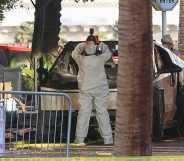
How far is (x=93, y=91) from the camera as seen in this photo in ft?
40.8

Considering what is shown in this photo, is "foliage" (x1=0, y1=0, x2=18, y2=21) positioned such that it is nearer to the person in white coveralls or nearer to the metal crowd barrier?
the person in white coveralls

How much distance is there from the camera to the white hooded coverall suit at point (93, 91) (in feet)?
40.6

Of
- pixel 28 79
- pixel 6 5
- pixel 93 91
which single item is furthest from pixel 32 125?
pixel 6 5

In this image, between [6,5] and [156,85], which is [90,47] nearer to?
[156,85]

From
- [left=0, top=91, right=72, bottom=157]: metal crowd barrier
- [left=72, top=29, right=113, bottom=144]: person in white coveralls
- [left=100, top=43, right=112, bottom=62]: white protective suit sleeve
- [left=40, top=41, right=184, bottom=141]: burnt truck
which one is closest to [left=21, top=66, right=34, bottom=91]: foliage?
[left=40, top=41, right=184, bottom=141]: burnt truck

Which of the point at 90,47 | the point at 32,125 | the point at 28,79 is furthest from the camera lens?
the point at 28,79

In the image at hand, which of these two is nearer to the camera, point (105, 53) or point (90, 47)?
point (105, 53)

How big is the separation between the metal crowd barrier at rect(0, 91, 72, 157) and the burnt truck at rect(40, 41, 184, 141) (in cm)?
158

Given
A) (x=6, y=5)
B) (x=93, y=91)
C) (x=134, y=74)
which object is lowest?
(x=93, y=91)

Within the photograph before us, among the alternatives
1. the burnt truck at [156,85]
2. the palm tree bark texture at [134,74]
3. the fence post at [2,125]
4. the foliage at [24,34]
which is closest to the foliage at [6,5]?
the burnt truck at [156,85]

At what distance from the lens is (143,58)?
744cm

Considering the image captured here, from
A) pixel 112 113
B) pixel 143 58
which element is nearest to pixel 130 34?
pixel 143 58

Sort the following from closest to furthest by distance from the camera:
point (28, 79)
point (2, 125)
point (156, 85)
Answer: point (2, 125) < point (156, 85) < point (28, 79)

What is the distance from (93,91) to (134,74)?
5024 millimetres
